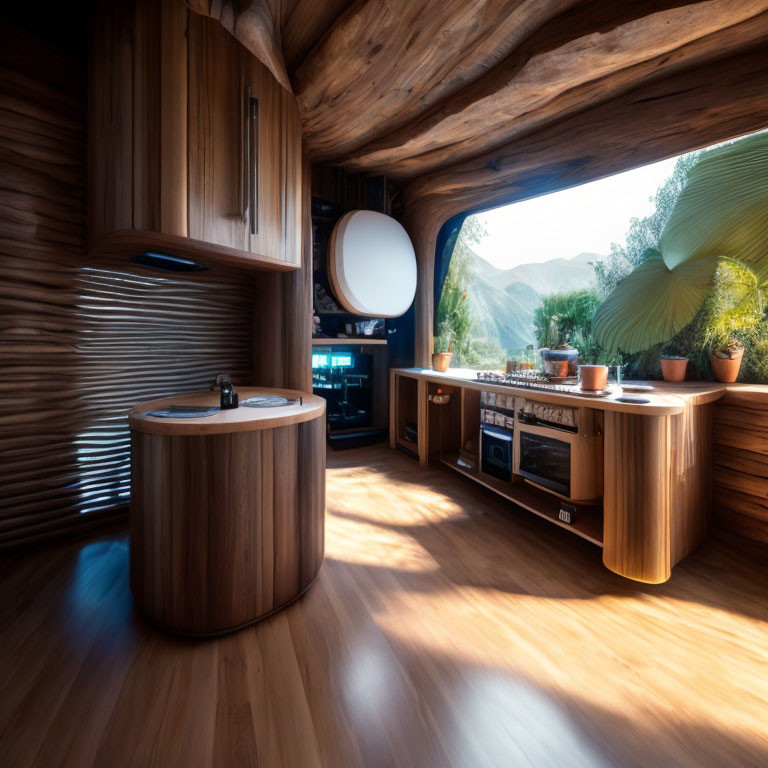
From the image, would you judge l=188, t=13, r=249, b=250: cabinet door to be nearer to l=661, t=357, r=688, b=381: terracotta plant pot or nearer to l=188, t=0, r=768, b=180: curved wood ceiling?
l=188, t=0, r=768, b=180: curved wood ceiling

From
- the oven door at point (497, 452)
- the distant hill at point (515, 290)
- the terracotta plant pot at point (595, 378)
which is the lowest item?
the oven door at point (497, 452)

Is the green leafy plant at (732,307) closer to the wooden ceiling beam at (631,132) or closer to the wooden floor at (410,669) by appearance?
the wooden ceiling beam at (631,132)

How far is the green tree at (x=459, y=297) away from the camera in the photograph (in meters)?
3.67

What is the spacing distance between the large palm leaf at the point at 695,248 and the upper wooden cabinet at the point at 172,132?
Answer: 2.23 m

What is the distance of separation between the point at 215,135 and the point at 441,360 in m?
2.19

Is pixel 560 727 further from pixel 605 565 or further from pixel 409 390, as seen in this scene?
pixel 409 390

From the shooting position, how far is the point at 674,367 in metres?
2.29

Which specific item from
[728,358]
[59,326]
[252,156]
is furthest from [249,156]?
[728,358]

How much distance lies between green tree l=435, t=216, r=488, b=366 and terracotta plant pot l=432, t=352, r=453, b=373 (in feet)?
1.59

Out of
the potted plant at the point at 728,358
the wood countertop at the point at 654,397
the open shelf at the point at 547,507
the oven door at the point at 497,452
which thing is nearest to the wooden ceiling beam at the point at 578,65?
the potted plant at the point at 728,358

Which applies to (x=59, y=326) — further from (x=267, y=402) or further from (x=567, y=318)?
(x=567, y=318)

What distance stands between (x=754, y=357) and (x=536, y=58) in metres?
1.99

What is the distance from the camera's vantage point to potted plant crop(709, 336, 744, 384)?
212cm

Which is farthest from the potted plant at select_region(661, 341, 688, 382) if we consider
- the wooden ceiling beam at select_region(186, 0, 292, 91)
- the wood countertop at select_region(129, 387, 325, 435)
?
the wooden ceiling beam at select_region(186, 0, 292, 91)
